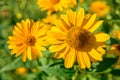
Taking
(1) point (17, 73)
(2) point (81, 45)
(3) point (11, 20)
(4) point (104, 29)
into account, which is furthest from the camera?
(1) point (17, 73)

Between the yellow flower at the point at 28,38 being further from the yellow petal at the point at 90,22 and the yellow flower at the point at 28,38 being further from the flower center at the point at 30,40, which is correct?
the yellow petal at the point at 90,22

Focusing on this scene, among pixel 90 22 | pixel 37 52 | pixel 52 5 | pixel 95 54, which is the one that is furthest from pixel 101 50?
pixel 52 5

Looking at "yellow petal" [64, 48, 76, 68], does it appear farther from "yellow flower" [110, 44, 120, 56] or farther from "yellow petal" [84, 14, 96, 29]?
"yellow flower" [110, 44, 120, 56]

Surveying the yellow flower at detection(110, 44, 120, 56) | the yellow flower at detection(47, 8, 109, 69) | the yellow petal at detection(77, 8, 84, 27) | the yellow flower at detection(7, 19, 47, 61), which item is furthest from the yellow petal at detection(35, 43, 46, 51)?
the yellow flower at detection(110, 44, 120, 56)

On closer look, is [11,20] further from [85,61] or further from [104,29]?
[85,61]

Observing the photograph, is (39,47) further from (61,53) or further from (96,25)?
(96,25)

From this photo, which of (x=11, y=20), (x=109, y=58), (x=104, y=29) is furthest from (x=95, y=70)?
(x=11, y=20)

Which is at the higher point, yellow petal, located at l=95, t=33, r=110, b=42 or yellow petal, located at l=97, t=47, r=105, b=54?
yellow petal, located at l=95, t=33, r=110, b=42

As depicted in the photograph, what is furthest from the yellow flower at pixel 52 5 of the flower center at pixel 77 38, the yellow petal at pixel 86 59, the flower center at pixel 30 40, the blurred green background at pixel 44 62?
the yellow petal at pixel 86 59
